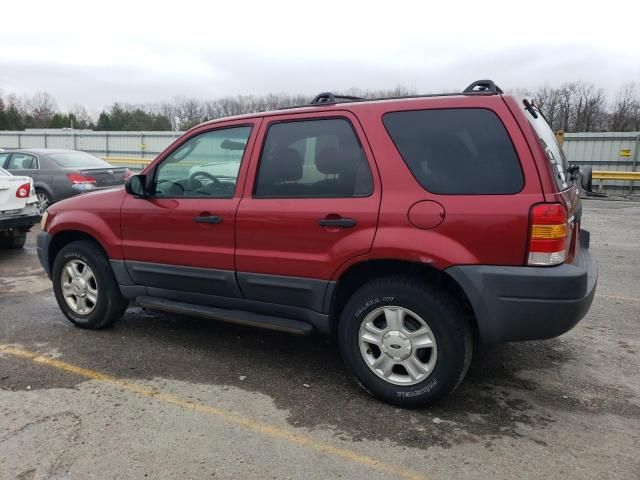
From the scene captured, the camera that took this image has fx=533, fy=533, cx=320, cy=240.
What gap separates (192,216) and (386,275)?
5.04 ft

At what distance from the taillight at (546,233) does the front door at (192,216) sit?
1.96 m

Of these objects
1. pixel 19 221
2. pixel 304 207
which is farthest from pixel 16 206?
pixel 304 207

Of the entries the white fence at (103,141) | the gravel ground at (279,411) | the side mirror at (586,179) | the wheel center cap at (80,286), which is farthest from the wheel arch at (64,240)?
the white fence at (103,141)

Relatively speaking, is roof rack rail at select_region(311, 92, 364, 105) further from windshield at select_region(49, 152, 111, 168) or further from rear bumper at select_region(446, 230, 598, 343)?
windshield at select_region(49, 152, 111, 168)

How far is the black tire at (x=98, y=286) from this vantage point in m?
4.50

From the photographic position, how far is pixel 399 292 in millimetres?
3191

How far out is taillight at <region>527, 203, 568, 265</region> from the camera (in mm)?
2846

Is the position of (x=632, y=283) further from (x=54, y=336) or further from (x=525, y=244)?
(x=54, y=336)

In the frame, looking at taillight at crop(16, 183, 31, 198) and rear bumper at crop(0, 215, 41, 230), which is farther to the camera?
taillight at crop(16, 183, 31, 198)

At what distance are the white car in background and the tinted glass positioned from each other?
18.4 feet

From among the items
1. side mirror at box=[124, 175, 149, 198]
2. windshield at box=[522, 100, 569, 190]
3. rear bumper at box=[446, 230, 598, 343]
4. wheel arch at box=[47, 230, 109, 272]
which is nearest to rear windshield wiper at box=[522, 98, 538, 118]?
windshield at box=[522, 100, 569, 190]

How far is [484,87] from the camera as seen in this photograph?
3301 mm

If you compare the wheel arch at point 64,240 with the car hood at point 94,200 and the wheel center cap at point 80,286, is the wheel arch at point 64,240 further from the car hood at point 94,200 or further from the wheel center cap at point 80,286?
the wheel center cap at point 80,286

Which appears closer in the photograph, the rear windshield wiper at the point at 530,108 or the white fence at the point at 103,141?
the rear windshield wiper at the point at 530,108
